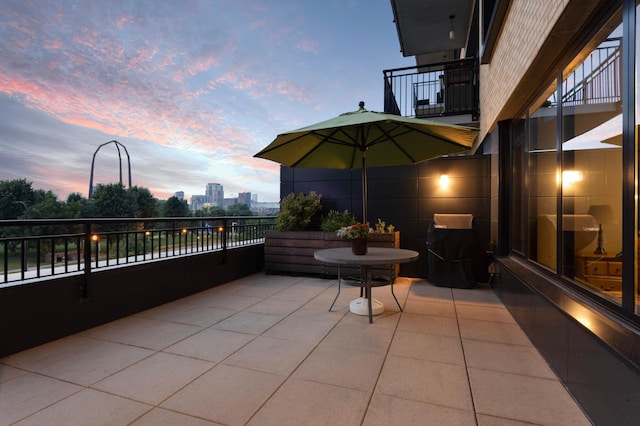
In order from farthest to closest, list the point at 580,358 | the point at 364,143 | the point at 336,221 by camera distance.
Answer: the point at 336,221, the point at 364,143, the point at 580,358

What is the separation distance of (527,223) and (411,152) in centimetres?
159

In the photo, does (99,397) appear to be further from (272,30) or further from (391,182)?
(272,30)

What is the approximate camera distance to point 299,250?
5.12 metres

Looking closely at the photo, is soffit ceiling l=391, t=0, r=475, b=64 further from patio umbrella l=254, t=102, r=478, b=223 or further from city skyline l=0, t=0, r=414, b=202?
patio umbrella l=254, t=102, r=478, b=223

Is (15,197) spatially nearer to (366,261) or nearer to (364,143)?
(364,143)

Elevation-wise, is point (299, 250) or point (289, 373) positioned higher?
point (299, 250)

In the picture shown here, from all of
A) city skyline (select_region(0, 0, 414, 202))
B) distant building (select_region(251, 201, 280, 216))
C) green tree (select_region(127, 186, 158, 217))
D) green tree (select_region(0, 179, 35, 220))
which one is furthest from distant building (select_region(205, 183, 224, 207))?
distant building (select_region(251, 201, 280, 216))

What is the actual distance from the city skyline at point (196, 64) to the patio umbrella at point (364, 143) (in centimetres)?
214

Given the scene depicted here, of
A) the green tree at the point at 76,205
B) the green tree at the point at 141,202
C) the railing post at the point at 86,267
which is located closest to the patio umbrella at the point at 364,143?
the railing post at the point at 86,267

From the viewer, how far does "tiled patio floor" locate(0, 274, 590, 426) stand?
150 centimetres

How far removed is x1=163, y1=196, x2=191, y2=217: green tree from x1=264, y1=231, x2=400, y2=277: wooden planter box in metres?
15.4

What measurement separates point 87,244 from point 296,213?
3.13m

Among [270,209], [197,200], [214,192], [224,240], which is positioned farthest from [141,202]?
[224,240]

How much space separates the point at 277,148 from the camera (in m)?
3.33
